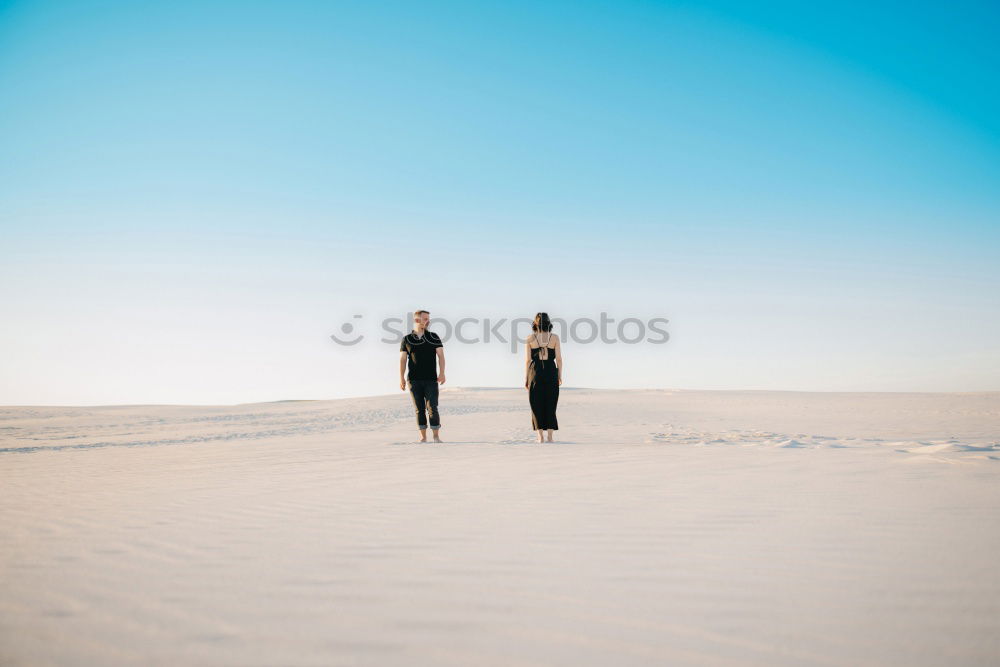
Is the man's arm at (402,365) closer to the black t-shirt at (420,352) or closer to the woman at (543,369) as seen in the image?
the black t-shirt at (420,352)

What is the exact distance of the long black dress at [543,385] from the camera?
8477mm

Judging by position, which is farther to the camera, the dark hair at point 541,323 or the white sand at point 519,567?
the dark hair at point 541,323

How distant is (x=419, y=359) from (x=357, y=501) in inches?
169

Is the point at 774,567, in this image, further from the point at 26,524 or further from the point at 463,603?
the point at 26,524

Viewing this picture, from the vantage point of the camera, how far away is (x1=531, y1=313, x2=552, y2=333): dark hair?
27.6 ft

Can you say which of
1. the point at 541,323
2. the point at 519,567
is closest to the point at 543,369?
the point at 541,323

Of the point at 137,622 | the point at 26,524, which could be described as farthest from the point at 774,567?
the point at 26,524

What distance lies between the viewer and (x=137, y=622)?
2178mm

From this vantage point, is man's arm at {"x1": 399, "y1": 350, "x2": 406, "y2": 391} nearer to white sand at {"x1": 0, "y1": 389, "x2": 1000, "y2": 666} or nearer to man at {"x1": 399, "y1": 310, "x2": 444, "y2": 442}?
man at {"x1": 399, "y1": 310, "x2": 444, "y2": 442}

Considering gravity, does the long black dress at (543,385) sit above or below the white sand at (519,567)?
above

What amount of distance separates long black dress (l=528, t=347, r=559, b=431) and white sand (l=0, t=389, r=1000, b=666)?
2830 millimetres

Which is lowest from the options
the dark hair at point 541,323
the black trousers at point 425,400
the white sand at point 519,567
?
the white sand at point 519,567

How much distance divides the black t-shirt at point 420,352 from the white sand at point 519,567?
2947mm

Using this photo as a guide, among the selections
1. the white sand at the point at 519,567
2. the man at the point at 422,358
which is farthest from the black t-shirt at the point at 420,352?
the white sand at the point at 519,567
